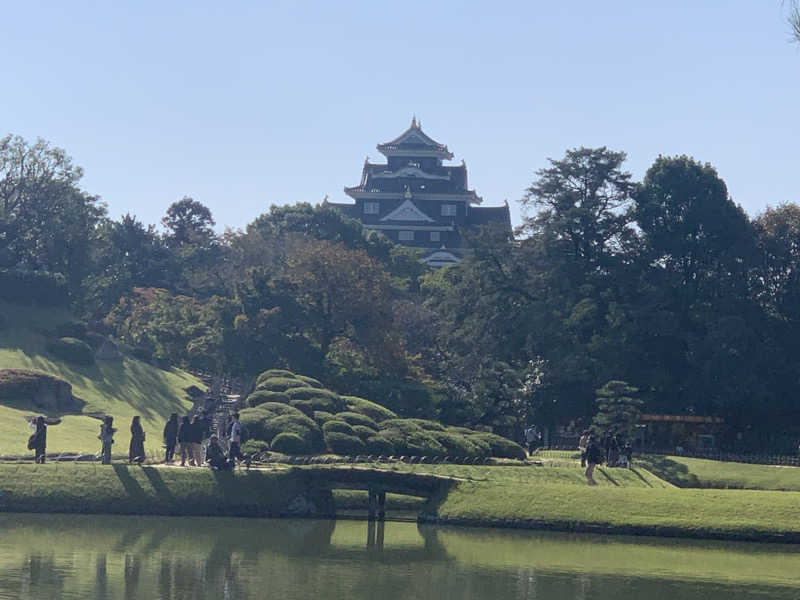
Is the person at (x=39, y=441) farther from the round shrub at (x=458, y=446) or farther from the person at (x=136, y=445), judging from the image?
the round shrub at (x=458, y=446)

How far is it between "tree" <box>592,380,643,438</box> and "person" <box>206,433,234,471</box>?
2297cm

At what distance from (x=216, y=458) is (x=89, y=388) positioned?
76.1ft

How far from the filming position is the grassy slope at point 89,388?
162 feet

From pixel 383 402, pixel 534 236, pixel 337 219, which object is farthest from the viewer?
pixel 337 219

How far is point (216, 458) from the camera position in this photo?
40000 mm

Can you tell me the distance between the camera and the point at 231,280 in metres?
Result: 89.6

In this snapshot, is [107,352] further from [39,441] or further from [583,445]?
[39,441]

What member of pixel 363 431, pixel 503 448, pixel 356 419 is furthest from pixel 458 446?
pixel 356 419

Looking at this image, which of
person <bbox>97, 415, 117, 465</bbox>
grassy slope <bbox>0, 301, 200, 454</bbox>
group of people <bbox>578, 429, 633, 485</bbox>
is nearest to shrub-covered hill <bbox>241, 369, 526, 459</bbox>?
group of people <bbox>578, 429, 633, 485</bbox>

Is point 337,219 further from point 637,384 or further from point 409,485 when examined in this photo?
point 409,485

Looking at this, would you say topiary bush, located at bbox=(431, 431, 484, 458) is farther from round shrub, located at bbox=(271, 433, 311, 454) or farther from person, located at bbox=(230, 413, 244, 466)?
person, located at bbox=(230, 413, 244, 466)

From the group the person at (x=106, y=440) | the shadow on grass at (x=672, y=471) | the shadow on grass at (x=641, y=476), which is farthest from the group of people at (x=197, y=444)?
the shadow on grass at (x=672, y=471)

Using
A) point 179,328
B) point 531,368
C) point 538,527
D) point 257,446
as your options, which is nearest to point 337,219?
point 179,328

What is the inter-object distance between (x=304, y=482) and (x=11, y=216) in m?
43.6
